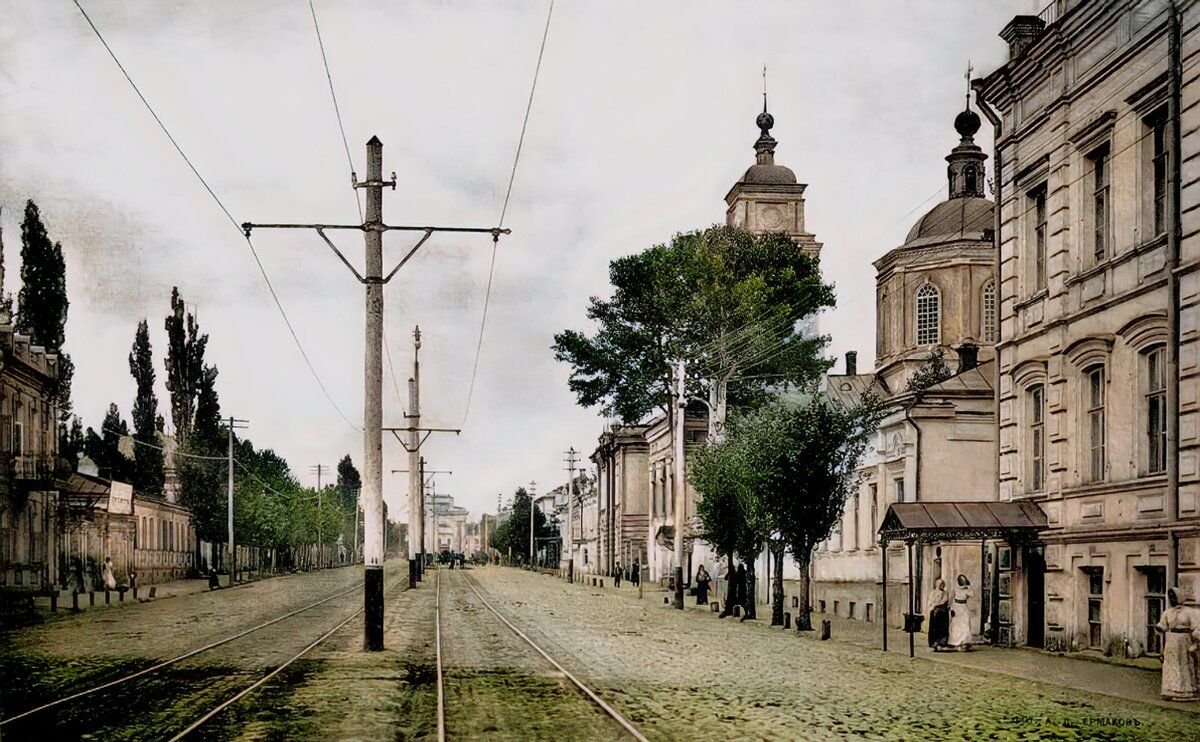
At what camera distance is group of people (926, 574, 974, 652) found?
26688 mm

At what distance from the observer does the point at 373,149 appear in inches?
987

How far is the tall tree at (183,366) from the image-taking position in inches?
2566

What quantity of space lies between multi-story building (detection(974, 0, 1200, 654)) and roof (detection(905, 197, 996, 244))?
3149 cm

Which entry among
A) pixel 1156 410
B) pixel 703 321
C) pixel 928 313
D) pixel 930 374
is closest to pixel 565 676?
pixel 1156 410

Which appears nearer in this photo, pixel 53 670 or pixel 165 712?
pixel 165 712

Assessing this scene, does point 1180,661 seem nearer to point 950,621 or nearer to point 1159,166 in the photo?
point 1159,166

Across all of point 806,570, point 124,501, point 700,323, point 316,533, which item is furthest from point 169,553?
point 806,570

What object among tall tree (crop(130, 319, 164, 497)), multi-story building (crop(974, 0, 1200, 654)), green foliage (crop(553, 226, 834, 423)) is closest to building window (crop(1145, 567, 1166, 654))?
multi-story building (crop(974, 0, 1200, 654))

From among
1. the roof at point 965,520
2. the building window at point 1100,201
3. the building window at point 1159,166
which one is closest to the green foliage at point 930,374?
the roof at point 965,520

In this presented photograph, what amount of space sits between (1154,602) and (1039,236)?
26.9ft

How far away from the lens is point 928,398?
36219 millimetres

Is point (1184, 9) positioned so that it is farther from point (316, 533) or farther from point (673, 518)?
point (316, 533)

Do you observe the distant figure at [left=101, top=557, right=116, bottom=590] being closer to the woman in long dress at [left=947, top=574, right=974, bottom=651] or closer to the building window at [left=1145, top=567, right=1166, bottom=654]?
the woman in long dress at [left=947, top=574, right=974, bottom=651]

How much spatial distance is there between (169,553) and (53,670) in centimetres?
5778
